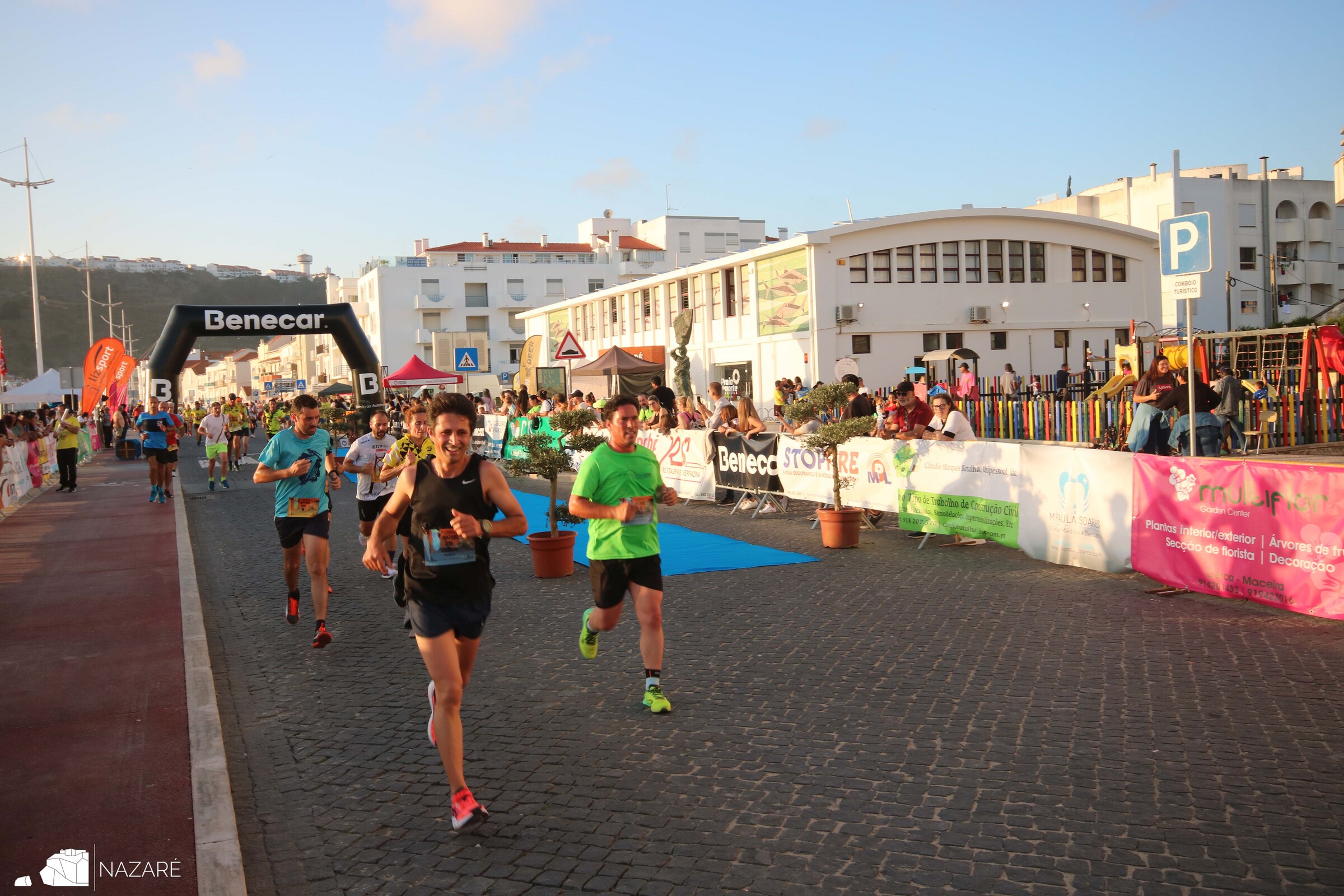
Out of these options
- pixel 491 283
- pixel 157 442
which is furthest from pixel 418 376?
pixel 491 283

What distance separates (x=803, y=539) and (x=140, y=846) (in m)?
8.93

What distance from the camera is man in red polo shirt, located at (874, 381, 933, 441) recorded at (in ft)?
40.5

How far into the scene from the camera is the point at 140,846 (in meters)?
4.41

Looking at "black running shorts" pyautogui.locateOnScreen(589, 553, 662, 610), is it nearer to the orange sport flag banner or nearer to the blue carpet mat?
the blue carpet mat

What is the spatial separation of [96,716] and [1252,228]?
227 ft

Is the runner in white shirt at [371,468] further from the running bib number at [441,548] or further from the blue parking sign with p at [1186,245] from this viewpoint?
the blue parking sign with p at [1186,245]

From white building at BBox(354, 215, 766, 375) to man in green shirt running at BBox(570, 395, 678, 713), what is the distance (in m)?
67.8

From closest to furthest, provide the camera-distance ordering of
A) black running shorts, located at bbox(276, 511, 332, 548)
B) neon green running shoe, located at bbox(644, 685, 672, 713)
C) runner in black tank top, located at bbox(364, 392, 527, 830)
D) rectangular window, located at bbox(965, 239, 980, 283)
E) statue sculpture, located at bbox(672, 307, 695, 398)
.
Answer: runner in black tank top, located at bbox(364, 392, 527, 830) < neon green running shoe, located at bbox(644, 685, 672, 713) < black running shorts, located at bbox(276, 511, 332, 548) < statue sculpture, located at bbox(672, 307, 695, 398) < rectangular window, located at bbox(965, 239, 980, 283)

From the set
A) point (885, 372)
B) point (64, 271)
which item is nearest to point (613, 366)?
point (885, 372)

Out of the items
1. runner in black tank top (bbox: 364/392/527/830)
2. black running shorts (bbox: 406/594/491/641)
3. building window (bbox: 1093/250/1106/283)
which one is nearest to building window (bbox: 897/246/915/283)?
building window (bbox: 1093/250/1106/283)

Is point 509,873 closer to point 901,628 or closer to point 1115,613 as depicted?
point 901,628

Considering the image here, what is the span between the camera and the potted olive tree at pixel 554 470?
34.5 ft

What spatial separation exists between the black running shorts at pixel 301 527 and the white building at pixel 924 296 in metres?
25.4

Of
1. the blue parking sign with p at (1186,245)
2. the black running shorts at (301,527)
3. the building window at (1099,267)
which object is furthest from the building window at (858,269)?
A: the black running shorts at (301,527)
